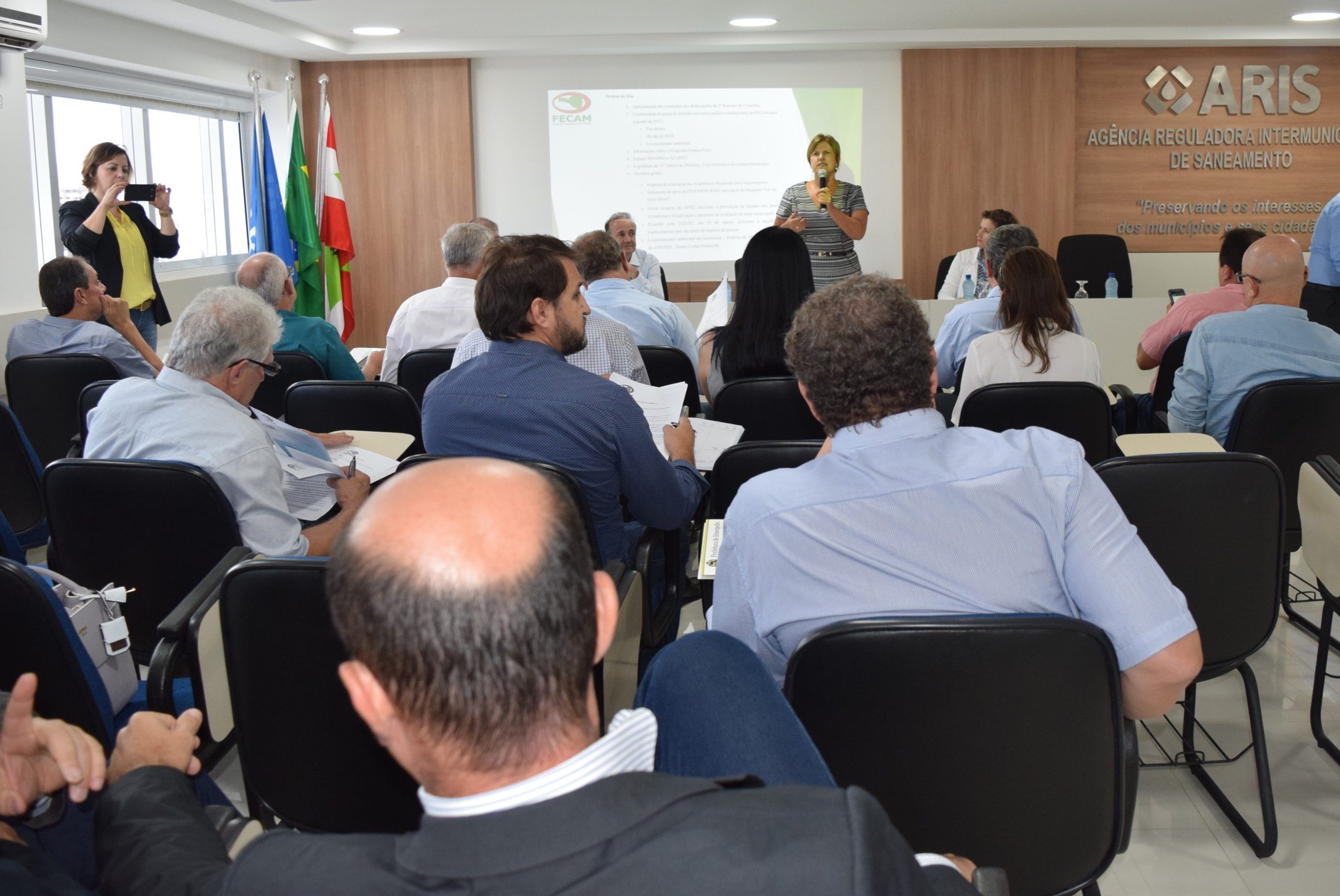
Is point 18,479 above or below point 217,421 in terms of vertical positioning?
below

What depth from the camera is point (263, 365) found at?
260 centimetres

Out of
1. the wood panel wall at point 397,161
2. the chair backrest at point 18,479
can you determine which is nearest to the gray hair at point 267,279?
the chair backrest at point 18,479

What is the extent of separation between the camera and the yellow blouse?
602 centimetres

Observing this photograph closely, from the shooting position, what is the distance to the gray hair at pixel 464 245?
4.63m

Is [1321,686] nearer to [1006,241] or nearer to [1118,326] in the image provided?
[1006,241]

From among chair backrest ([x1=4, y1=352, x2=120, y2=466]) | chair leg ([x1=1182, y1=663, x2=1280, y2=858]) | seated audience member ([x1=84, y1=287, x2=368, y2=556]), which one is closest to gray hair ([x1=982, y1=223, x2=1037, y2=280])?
chair leg ([x1=1182, y1=663, x2=1280, y2=858])

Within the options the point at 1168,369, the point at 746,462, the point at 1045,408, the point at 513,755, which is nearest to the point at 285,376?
the point at 746,462

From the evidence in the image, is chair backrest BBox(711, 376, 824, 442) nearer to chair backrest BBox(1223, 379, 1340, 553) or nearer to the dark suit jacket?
chair backrest BBox(1223, 379, 1340, 553)

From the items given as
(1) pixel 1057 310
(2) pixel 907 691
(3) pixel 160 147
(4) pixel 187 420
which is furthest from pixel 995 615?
(3) pixel 160 147

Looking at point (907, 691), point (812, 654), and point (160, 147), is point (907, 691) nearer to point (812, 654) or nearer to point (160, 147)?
point (812, 654)

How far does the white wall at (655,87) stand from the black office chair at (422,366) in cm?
485

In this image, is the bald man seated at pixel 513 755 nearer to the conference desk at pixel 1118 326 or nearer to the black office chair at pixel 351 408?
the black office chair at pixel 351 408

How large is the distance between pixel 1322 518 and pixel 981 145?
6735mm

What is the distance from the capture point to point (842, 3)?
6898 mm
